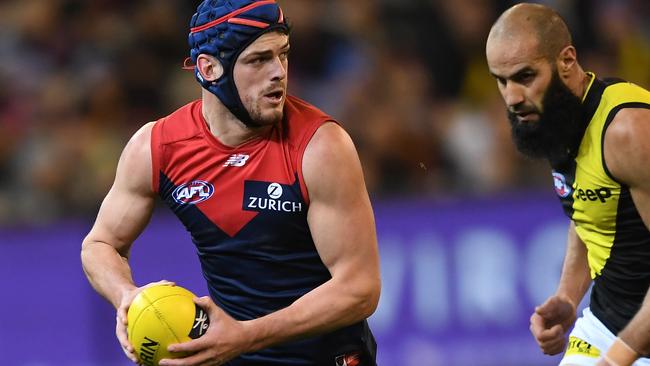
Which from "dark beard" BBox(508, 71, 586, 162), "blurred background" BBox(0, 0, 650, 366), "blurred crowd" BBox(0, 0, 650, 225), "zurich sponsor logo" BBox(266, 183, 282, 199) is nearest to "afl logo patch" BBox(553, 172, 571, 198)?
"dark beard" BBox(508, 71, 586, 162)

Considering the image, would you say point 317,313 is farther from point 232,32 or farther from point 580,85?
point 580,85

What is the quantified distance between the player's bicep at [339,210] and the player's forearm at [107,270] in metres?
0.95

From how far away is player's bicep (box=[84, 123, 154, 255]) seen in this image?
242 inches

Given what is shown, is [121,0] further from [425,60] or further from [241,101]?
[241,101]

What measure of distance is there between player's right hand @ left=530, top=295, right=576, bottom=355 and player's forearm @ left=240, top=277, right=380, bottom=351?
970mm

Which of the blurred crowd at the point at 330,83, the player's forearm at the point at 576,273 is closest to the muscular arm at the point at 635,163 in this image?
the player's forearm at the point at 576,273

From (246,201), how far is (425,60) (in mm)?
6595

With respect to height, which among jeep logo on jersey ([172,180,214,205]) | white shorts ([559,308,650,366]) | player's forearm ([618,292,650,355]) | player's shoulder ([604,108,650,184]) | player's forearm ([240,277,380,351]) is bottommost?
white shorts ([559,308,650,366])

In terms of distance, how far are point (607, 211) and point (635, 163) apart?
1.24 ft

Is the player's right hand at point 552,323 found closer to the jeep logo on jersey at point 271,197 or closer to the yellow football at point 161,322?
the jeep logo on jersey at point 271,197

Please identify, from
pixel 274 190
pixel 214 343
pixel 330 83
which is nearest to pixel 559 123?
pixel 274 190

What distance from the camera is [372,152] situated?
1132 centimetres

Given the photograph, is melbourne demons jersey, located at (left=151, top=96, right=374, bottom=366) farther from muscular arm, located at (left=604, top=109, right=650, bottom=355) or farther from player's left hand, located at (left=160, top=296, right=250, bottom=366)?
muscular arm, located at (left=604, top=109, right=650, bottom=355)

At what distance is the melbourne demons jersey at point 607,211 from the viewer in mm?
5715
